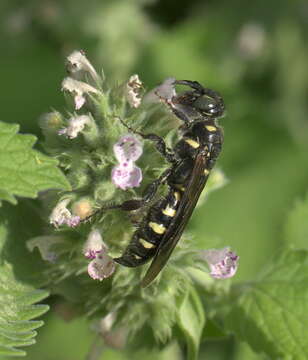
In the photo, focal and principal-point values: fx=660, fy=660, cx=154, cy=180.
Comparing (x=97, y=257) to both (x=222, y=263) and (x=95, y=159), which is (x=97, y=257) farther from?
(x=222, y=263)

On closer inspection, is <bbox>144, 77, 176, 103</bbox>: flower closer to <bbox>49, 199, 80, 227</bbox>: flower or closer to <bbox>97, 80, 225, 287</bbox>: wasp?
<bbox>97, 80, 225, 287</bbox>: wasp

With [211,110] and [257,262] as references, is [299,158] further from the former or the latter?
[211,110]

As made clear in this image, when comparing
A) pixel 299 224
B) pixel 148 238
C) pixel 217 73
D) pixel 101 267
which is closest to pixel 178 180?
pixel 148 238

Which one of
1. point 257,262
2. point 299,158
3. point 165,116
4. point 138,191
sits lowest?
Result: point 257,262

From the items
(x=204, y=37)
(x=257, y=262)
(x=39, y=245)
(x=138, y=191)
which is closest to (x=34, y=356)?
(x=257, y=262)

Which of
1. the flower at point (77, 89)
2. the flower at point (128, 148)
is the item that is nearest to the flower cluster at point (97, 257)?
the flower at point (128, 148)

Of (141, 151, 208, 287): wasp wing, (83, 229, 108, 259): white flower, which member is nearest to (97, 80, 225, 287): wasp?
(141, 151, 208, 287): wasp wing
